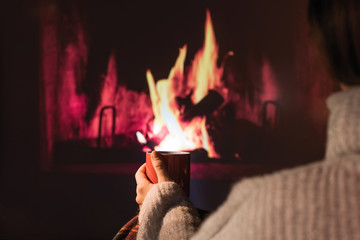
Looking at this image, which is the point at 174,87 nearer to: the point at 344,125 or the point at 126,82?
the point at 126,82

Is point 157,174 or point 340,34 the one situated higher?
point 340,34

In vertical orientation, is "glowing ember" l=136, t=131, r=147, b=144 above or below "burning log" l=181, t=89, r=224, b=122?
below

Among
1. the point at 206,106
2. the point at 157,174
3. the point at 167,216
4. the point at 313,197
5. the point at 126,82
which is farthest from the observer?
the point at 126,82

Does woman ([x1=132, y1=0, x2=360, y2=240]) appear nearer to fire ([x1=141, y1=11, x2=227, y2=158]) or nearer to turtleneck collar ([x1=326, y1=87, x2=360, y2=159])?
turtleneck collar ([x1=326, y1=87, x2=360, y2=159])

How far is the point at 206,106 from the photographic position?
182 cm

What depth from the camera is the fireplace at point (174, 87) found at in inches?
68.6

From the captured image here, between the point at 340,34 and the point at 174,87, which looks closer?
the point at 340,34

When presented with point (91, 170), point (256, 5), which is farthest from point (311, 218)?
point (91, 170)

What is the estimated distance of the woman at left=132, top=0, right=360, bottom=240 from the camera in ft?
0.98

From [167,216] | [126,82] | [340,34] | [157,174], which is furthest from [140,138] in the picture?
[340,34]

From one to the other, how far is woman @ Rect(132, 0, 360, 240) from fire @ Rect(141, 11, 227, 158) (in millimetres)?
1427

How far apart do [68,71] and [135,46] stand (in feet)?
1.46

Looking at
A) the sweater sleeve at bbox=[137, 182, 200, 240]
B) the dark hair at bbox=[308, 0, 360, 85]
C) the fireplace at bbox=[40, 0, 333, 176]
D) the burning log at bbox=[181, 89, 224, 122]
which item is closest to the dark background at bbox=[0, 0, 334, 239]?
the fireplace at bbox=[40, 0, 333, 176]

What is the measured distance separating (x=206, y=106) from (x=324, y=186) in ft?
4.99
